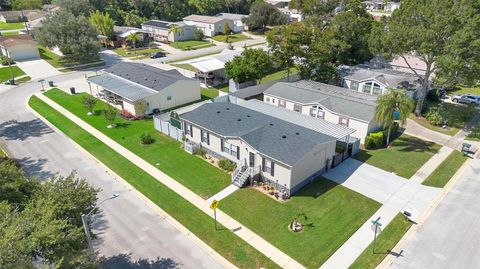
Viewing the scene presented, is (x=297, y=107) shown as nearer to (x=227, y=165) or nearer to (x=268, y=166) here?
(x=227, y=165)

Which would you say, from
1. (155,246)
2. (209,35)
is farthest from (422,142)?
(209,35)

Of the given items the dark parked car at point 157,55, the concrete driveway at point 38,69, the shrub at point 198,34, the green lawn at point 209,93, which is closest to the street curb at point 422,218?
the green lawn at point 209,93

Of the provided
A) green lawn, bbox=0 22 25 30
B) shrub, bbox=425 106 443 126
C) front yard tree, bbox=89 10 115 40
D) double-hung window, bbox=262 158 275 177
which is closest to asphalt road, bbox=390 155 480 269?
double-hung window, bbox=262 158 275 177

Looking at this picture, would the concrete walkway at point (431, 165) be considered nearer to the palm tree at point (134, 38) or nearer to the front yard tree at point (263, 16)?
the palm tree at point (134, 38)

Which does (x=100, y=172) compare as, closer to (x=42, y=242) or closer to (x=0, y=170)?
(x=0, y=170)

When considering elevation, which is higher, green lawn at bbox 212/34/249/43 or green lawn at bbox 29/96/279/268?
green lawn at bbox 212/34/249/43

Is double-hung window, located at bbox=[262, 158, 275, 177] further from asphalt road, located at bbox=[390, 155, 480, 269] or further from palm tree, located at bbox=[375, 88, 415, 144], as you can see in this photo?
palm tree, located at bbox=[375, 88, 415, 144]

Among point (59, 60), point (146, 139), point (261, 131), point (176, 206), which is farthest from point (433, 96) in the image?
point (59, 60)
